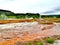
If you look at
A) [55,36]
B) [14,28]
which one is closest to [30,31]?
[14,28]

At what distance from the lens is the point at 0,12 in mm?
16469

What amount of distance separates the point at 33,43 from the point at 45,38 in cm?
57

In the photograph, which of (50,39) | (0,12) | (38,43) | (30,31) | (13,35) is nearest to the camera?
(38,43)

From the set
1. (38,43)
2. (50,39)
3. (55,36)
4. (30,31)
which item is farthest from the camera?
(30,31)

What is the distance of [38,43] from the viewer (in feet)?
16.6

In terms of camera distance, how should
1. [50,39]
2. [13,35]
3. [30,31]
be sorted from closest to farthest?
[50,39], [13,35], [30,31]

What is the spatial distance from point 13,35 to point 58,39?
140 cm

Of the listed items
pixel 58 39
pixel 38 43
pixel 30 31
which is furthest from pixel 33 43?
pixel 30 31

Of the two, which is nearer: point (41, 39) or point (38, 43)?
point (38, 43)

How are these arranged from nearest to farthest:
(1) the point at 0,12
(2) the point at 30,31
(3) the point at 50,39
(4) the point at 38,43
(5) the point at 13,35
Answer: (4) the point at 38,43 < (3) the point at 50,39 < (5) the point at 13,35 < (2) the point at 30,31 < (1) the point at 0,12

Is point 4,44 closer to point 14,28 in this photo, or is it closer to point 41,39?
point 41,39

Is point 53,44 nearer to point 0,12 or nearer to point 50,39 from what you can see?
point 50,39

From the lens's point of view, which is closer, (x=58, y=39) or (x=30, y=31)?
(x=58, y=39)

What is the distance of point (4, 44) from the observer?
5164mm
